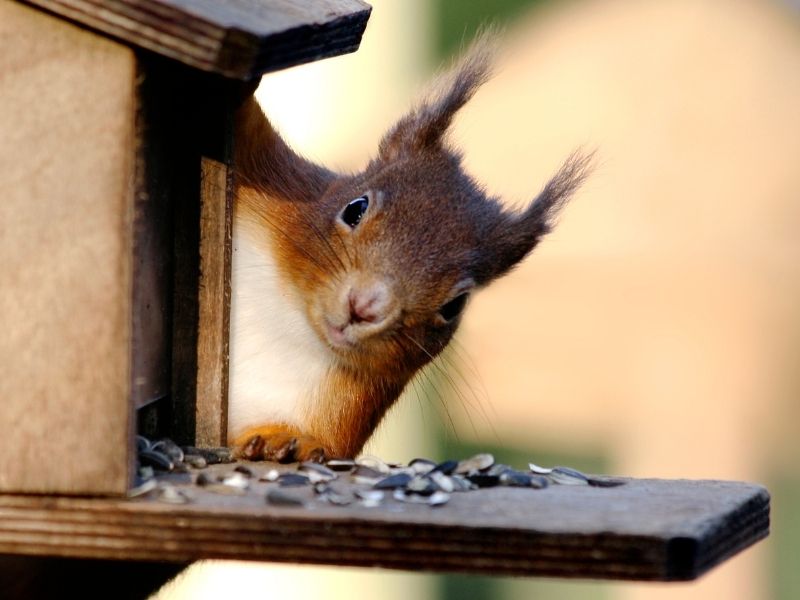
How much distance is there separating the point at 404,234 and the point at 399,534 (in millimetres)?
1007

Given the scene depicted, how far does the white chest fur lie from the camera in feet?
8.28

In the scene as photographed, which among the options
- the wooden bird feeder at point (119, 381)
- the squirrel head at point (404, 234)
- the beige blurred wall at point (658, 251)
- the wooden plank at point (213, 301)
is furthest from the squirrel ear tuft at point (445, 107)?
the beige blurred wall at point (658, 251)

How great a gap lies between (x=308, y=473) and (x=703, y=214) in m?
2.59

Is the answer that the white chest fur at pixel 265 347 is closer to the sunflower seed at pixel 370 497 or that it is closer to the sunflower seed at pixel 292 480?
the sunflower seed at pixel 292 480

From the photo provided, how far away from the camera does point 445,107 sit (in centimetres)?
288

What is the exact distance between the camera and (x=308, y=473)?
2.17 m

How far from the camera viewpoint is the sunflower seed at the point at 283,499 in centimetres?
185

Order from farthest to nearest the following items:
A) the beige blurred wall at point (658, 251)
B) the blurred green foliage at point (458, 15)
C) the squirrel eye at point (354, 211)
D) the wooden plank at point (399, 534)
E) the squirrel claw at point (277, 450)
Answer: the blurred green foliage at point (458, 15) → the beige blurred wall at point (658, 251) → the squirrel eye at point (354, 211) → the squirrel claw at point (277, 450) → the wooden plank at point (399, 534)

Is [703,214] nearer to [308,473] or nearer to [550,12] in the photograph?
[550,12]

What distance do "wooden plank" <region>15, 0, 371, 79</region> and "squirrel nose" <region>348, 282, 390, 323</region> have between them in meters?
0.68

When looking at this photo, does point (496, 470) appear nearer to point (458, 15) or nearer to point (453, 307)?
point (453, 307)

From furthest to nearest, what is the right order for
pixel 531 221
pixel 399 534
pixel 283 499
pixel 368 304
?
pixel 531 221, pixel 368 304, pixel 283 499, pixel 399 534

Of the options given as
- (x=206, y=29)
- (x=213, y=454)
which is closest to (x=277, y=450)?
(x=213, y=454)

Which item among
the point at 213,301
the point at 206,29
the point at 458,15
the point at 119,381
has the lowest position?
the point at 119,381
